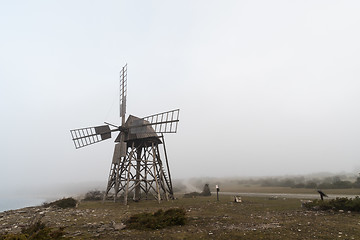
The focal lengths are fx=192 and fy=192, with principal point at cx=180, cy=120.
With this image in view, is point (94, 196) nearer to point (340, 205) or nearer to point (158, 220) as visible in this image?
point (158, 220)

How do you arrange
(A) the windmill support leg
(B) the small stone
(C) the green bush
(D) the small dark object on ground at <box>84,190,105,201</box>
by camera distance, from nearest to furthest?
(B) the small stone < (C) the green bush < (A) the windmill support leg < (D) the small dark object on ground at <box>84,190,105,201</box>

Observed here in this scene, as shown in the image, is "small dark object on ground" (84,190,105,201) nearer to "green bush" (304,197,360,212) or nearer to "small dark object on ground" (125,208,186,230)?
"small dark object on ground" (125,208,186,230)

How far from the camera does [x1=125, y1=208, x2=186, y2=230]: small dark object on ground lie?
9.70 m

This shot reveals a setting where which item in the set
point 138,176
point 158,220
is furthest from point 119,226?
point 138,176

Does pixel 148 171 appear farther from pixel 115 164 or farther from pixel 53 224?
pixel 53 224

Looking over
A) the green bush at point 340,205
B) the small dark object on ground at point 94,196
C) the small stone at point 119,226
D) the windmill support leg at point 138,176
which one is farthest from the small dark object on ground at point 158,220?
the small dark object on ground at point 94,196

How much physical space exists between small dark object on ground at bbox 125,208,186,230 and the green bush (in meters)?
9.22

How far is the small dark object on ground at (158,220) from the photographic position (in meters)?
9.70

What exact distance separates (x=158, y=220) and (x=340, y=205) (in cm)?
1138

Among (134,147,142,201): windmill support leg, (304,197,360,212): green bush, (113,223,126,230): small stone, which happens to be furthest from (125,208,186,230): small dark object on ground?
(134,147,142,201): windmill support leg

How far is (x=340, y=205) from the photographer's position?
12.1m

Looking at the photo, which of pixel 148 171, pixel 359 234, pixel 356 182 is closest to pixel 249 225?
pixel 359 234

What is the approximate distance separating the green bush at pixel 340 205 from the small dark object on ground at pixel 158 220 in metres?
9.22

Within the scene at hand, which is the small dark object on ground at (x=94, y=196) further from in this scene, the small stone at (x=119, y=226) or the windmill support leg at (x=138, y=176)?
the small stone at (x=119, y=226)
